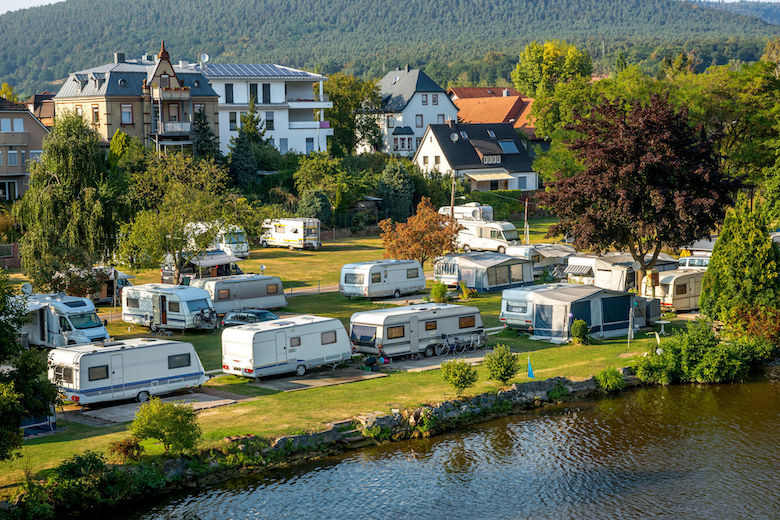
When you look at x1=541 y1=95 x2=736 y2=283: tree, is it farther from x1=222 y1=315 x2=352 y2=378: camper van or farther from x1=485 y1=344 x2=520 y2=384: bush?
x1=222 y1=315 x2=352 y2=378: camper van

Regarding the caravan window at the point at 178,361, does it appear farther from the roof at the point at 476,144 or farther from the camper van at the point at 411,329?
the roof at the point at 476,144

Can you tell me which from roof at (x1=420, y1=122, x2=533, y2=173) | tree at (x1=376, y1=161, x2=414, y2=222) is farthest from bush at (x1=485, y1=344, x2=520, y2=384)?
roof at (x1=420, y1=122, x2=533, y2=173)

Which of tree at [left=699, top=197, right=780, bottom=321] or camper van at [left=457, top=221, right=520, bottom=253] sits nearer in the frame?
tree at [left=699, top=197, right=780, bottom=321]

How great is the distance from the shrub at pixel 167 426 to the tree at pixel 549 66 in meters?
94.9

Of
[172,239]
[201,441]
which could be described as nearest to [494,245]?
[172,239]

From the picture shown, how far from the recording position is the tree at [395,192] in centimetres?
6975

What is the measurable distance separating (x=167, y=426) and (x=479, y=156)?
204ft

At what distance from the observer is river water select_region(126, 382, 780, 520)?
64.7 ft

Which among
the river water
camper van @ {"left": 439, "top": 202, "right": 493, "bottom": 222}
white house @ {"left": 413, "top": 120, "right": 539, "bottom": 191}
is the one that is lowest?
the river water

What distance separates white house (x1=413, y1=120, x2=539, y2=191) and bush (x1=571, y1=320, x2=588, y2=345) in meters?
45.6

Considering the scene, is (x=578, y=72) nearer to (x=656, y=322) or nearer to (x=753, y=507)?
(x=656, y=322)

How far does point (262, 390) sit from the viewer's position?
26.9 meters

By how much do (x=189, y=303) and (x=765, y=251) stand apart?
2114 cm

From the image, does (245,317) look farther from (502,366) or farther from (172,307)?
(502,366)
